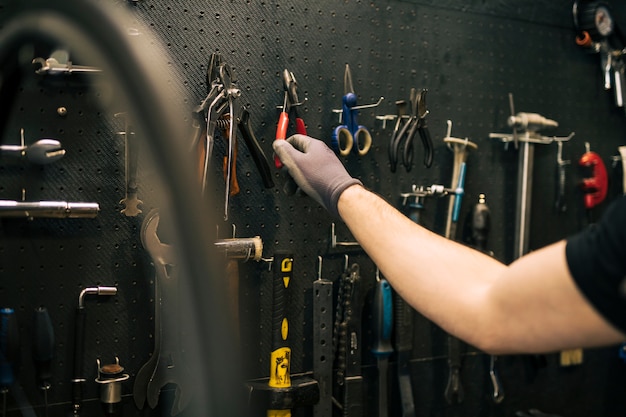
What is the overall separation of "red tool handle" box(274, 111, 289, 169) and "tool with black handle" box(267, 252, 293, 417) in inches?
10.8

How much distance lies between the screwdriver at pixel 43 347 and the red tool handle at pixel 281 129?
72cm

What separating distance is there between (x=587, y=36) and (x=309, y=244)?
A: 146 centimetres

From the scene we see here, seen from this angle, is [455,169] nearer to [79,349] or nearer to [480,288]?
[480,288]

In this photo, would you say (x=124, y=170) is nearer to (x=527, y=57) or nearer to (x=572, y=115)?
(x=527, y=57)

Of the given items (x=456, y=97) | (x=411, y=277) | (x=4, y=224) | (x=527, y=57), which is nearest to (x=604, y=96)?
(x=527, y=57)

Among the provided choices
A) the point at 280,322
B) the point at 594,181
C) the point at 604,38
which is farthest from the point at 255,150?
the point at 604,38

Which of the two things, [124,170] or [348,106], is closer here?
[124,170]

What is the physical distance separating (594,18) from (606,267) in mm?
2066

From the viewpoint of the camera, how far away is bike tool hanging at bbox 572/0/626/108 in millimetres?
2648

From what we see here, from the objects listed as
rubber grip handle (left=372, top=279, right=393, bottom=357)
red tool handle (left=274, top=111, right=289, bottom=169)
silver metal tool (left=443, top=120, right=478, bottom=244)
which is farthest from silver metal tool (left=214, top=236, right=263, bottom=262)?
silver metal tool (left=443, top=120, right=478, bottom=244)

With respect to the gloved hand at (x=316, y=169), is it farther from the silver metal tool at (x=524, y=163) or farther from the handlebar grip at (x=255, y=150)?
the silver metal tool at (x=524, y=163)

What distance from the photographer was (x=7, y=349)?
1605mm

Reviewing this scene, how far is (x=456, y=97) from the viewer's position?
2.40 metres

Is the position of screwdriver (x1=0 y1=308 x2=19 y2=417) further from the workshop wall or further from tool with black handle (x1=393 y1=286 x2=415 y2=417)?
tool with black handle (x1=393 y1=286 x2=415 y2=417)
